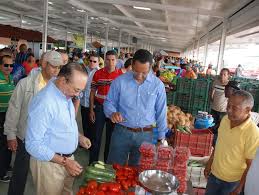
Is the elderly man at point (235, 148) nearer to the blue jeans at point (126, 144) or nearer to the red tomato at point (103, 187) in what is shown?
the blue jeans at point (126, 144)

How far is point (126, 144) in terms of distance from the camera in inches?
137

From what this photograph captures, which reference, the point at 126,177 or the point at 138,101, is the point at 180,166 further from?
the point at 138,101

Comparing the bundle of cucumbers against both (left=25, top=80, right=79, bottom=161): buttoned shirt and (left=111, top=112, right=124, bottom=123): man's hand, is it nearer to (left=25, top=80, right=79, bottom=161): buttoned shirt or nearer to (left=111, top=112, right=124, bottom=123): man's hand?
(left=25, top=80, right=79, bottom=161): buttoned shirt

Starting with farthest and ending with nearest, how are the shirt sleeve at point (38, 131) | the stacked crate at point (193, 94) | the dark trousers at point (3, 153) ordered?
the stacked crate at point (193, 94), the dark trousers at point (3, 153), the shirt sleeve at point (38, 131)

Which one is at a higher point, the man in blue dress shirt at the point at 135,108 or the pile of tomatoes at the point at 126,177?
the man in blue dress shirt at the point at 135,108

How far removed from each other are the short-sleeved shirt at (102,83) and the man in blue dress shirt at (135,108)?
1.51 metres

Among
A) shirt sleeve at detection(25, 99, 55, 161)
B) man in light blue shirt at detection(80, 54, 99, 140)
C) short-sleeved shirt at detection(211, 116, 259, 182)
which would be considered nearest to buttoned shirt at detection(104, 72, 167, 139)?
short-sleeved shirt at detection(211, 116, 259, 182)

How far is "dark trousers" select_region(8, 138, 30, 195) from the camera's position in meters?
3.26

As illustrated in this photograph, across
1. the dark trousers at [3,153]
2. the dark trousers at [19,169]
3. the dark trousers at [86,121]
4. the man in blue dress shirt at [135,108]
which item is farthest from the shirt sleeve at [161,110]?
the dark trousers at [86,121]

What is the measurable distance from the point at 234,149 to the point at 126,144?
4.02 feet

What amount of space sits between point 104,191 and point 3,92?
2.39 meters

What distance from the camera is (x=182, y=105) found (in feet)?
30.0

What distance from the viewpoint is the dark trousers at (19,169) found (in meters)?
3.26

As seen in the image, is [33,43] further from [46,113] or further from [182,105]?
[46,113]
